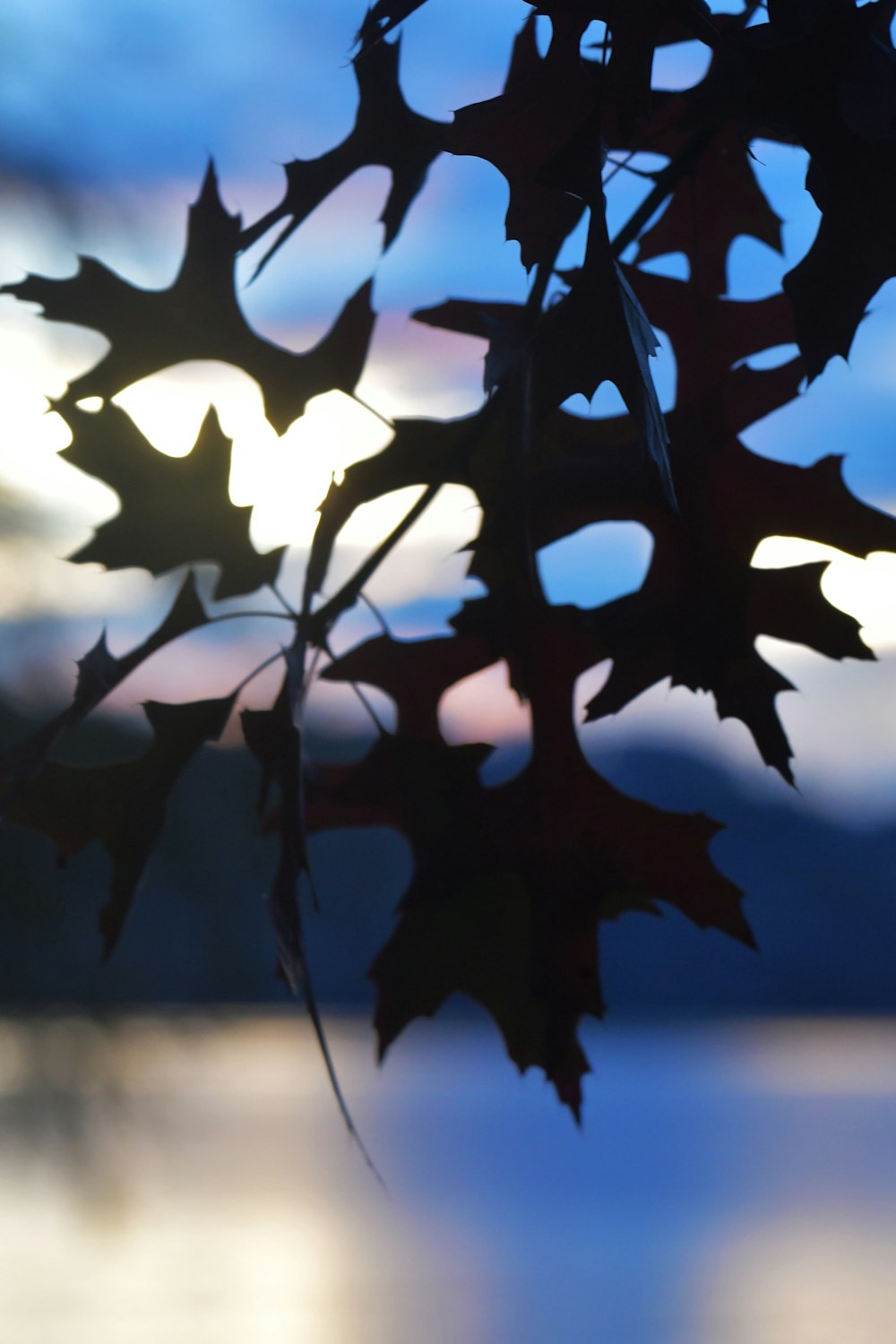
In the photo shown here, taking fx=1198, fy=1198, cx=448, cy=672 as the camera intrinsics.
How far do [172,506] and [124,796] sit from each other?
0.07 meters

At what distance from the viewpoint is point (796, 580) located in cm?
25

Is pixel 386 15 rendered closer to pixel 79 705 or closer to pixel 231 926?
pixel 79 705

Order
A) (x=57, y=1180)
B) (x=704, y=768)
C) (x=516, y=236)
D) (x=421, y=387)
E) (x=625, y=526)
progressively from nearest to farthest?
1. (x=516, y=236)
2. (x=625, y=526)
3. (x=421, y=387)
4. (x=704, y=768)
5. (x=57, y=1180)

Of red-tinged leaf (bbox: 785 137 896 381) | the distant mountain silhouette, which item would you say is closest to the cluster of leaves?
red-tinged leaf (bbox: 785 137 896 381)

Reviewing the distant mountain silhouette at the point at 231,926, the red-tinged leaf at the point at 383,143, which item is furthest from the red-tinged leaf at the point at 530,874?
the distant mountain silhouette at the point at 231,926

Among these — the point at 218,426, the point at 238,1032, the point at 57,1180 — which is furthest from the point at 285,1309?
the point at 218,426

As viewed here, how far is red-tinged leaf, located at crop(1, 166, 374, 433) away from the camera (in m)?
0.29

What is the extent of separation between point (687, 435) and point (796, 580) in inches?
1.5

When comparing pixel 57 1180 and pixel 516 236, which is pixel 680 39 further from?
pixel 57 1180

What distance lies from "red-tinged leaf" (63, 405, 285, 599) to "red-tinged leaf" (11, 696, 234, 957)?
0.04m

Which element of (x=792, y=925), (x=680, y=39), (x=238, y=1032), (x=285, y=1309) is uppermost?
(x=680, y=39)

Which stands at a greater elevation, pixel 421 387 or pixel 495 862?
pixel 421 387

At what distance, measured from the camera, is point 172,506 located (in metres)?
0.29

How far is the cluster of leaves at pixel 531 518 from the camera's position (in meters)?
0.17
